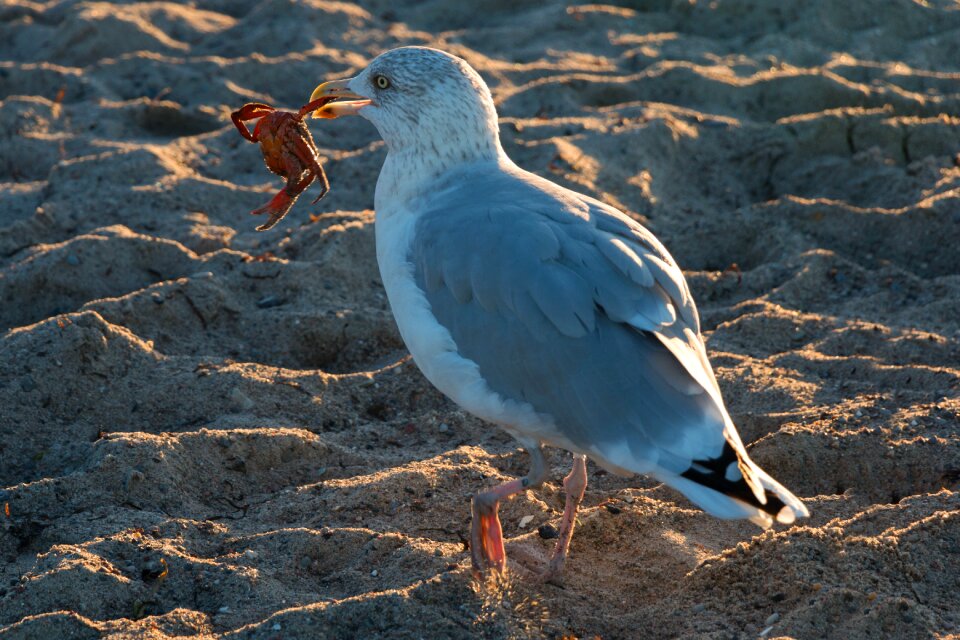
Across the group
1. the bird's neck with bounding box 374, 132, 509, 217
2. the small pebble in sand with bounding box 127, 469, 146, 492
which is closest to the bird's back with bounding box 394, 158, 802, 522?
the bird's neck with bounding box 374, 132, 509, 217

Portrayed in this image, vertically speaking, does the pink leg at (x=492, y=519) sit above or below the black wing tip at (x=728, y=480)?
below

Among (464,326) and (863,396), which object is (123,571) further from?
(863,396)

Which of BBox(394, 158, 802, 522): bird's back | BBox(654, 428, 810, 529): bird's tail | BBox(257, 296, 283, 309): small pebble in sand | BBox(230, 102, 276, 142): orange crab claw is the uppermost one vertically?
BBox(230, 102, 276, 142): orange crab claw

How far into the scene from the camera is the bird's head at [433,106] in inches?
172

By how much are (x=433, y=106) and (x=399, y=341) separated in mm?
1568

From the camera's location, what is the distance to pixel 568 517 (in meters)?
4.12

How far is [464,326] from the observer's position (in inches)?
151

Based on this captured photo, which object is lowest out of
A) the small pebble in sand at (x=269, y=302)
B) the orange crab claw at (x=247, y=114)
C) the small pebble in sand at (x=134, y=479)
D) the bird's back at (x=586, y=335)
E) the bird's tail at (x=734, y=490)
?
the small pebble in sand at (x=134, y=479)

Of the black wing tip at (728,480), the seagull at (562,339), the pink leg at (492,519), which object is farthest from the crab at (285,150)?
the black wing tip at (728,480)

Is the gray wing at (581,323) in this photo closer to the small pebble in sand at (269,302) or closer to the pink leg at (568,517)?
the pink leg at (568,517)

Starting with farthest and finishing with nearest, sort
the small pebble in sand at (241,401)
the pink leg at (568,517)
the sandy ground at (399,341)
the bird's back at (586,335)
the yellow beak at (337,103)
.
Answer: the small pebble in sand at (241,401) → the yellow beak at (337,103) → the pink leg at (568,517) → the sandy ground at (399,341) → the bird's back at (586,335)

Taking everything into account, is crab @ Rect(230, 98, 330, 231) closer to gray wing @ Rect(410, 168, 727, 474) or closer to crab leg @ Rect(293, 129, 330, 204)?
crab leg @ Rect(293, 129, 330, 204)

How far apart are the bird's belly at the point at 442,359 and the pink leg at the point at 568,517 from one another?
31 centimetres

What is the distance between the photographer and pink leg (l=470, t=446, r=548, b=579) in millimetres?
3881
